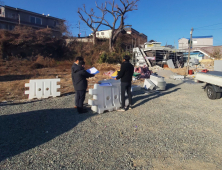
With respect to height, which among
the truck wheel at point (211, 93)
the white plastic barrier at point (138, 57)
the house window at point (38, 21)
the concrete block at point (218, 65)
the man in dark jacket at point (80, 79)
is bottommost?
the truck wheel at point (211, 93)

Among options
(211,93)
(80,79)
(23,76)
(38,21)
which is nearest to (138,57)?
(23,76)

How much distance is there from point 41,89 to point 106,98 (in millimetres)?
3354

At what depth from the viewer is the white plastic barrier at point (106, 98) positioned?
17.8ft

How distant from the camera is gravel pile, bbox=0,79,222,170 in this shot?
3.00 m

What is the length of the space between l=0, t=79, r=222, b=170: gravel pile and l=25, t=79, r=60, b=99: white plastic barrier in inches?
50.6

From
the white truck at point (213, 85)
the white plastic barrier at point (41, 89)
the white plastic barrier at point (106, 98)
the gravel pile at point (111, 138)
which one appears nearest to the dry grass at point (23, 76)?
the white plastic barrier at point (41, 89)

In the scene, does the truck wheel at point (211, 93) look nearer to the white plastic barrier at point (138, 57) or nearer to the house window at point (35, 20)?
the white plastic barrier at point (138, 57)

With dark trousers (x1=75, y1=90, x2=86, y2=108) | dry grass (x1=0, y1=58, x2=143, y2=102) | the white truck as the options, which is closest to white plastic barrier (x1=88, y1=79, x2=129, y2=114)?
dark trousers (x1=75, y1=90, x2=86, y2=108)

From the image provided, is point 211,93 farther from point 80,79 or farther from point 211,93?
point 80,79

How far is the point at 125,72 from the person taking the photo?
5609 millimetres

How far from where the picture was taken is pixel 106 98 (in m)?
5.68

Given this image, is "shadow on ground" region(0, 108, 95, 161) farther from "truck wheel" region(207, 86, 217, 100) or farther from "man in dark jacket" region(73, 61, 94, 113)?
"truck wheel" region(207, 86, 217, 100)

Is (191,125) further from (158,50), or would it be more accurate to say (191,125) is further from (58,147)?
(158,50)

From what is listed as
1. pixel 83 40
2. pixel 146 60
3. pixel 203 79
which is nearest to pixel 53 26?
pixel 83 40
